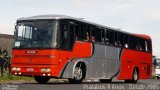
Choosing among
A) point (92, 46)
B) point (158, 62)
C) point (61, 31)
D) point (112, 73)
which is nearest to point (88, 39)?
point (92, 46)

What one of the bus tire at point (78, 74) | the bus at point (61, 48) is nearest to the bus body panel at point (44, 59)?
the bus at point (61, 48)

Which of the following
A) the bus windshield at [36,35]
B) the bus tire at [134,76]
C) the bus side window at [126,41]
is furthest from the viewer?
the bus tire at [134,76]

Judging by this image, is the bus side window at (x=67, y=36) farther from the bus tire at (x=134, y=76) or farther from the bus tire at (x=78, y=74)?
the bus tire at (x=134, y=76)

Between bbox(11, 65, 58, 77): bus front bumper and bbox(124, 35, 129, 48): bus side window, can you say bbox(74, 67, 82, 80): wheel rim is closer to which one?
bbox(11, 65, 58, 77): bus front bumper

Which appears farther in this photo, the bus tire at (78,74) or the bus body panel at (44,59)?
the bus tire at (78,74)

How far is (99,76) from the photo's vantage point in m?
23.3

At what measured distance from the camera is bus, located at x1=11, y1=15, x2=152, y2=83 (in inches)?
777

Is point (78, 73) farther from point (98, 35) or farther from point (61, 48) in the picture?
point (98, 35)

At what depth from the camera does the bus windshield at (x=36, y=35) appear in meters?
19.6

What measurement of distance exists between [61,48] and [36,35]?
4.12 feet

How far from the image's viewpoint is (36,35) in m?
19.9

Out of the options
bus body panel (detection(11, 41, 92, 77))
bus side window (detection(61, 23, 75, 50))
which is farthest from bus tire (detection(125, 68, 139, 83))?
bus side window (detection(61, 23, 75, 50))

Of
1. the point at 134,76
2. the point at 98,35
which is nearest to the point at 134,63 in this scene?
the point at 134,76

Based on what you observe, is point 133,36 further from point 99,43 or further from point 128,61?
point 99,43
